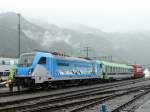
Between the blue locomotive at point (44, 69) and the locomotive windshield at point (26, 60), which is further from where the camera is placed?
the locomotive windshield at point (26, 60)

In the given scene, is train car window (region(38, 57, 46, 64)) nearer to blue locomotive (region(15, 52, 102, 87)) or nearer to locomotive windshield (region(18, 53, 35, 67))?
Result: blue locomotive (region(15, 52, 102, 87))

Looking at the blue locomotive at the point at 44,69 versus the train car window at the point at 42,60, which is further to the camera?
the train car window at the point at 42,60

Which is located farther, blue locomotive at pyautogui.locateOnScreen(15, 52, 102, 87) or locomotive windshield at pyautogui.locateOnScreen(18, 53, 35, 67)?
locomotive windshield at pyautogui.locateOnScreen(18, 53, 35, 67)

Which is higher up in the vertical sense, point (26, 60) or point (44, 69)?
point (26, 60)

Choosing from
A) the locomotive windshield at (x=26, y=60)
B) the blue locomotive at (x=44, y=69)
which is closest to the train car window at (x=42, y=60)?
the blue locomotive at (x=44, y=69)

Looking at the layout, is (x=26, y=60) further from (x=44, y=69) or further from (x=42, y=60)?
(x=44, y=69)

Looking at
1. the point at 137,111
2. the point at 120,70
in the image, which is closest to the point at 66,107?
the point at 137,111

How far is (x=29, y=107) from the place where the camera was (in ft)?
58.9

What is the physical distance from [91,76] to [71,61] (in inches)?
300

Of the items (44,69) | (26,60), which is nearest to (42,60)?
(44,69)

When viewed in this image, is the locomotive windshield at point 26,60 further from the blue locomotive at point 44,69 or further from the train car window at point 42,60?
the train car window at point 42,60

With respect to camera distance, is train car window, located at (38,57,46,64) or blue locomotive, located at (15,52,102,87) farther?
train car window, located at (38,57,46,64)

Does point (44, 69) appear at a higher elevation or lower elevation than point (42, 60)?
lower

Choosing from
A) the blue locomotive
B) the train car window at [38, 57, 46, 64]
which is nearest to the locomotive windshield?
the blue locomotive
